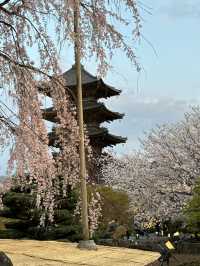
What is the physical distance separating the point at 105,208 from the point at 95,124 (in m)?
10.8

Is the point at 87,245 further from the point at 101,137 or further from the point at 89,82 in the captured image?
the point at 101,137

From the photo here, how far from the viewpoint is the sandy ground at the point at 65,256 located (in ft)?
16.3

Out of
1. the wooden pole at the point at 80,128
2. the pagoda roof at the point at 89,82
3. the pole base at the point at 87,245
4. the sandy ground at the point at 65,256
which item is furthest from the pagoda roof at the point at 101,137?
the sandy ground at the point at 65,256

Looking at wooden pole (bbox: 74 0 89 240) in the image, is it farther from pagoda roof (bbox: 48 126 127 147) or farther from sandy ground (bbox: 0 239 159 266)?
pagoda roof (bbox: 48 126 127 147)

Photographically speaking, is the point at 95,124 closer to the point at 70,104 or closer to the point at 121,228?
the point at 121,228

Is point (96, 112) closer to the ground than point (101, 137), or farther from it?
farther from it

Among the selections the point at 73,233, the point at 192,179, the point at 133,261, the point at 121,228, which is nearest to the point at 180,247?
the point at 192,179

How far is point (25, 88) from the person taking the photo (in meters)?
5.08

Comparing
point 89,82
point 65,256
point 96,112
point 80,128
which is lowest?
point 65,256

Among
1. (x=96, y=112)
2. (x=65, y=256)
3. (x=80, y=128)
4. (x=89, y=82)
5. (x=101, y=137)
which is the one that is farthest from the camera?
(x=101, y=137)

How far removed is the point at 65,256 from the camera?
536 centimetres

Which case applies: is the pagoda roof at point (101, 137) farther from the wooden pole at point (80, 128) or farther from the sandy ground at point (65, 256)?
the sandy ground at point (65, 256)

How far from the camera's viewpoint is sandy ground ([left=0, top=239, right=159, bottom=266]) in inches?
196

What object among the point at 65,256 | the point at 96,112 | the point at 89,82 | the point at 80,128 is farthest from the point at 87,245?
the point at 96,112
